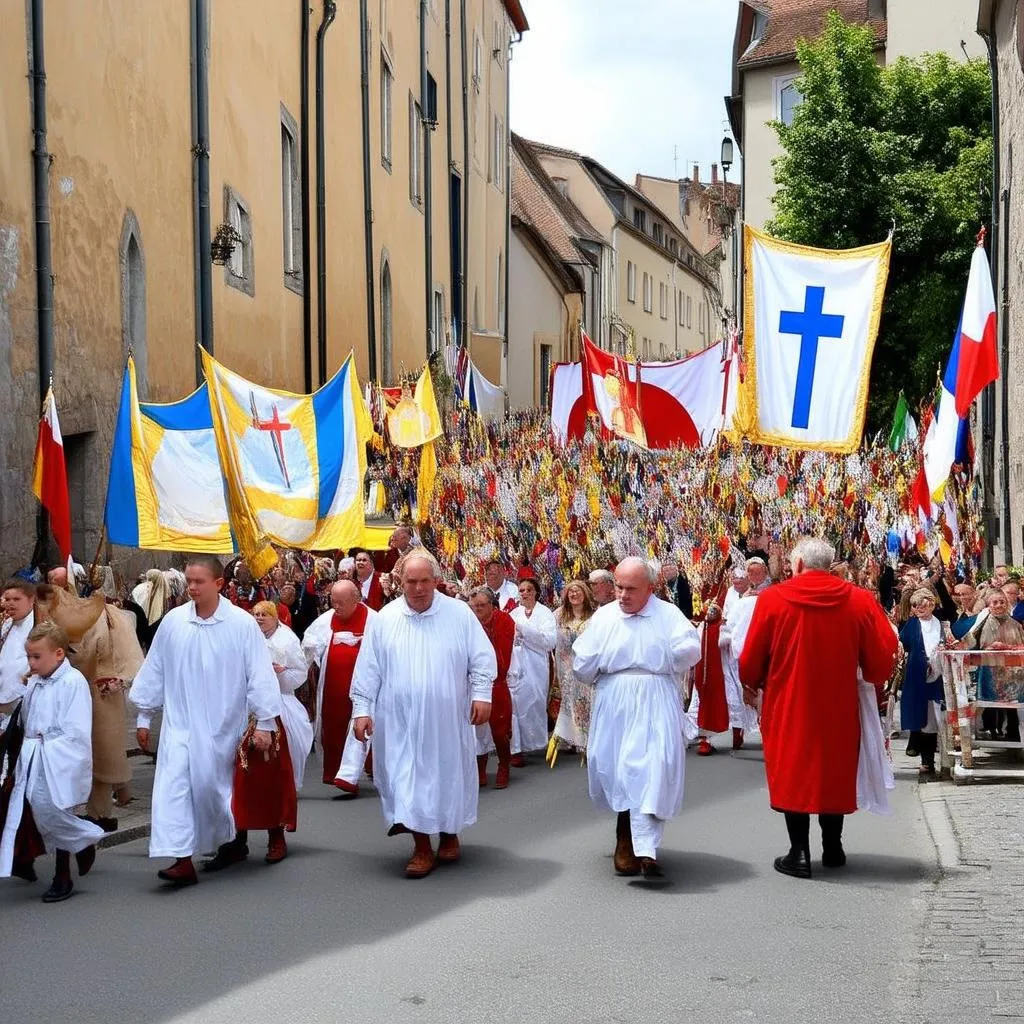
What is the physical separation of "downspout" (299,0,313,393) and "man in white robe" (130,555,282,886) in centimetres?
1709

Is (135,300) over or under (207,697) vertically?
over

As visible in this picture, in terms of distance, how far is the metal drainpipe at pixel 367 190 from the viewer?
94.8 ft

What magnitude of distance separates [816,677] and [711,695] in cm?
575

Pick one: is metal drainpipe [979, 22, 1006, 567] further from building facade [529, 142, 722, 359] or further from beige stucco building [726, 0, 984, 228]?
building facade [529, 142, 722, 359]

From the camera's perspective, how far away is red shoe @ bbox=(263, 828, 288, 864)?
8812 millimetres

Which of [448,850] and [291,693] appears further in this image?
[291,693]

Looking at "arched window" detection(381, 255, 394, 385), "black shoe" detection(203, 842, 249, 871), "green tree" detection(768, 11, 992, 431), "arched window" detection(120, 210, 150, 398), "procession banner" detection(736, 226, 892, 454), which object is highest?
"green tree" detection(768, 11, 992, 431)

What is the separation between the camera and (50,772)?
8.01 m

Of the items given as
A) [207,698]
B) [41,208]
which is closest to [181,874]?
[207,698]

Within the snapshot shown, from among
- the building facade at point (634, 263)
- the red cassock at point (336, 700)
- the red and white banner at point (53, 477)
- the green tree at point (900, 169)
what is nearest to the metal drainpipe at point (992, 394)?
the green tree at point (900, 169)

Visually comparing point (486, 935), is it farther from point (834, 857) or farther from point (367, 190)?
point (367, 190)

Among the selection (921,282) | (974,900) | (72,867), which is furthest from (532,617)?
(921,282)

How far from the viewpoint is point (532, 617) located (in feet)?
44.4

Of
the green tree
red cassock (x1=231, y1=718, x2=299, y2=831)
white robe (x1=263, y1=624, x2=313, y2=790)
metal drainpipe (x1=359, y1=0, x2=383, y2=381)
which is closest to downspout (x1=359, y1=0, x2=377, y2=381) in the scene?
metal drainpipe (x1=359, y1=0, x2=383, y2=381)
